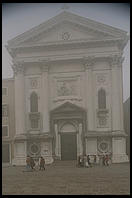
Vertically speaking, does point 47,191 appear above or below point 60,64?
below

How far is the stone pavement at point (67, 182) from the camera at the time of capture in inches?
292

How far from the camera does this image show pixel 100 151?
12688 mm

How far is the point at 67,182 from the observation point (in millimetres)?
8648

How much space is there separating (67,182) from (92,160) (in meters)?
3.52

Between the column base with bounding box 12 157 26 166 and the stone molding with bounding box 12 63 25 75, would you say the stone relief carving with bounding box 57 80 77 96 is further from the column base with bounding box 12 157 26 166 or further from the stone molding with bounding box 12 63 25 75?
the column base with bounding box 12 157 26 166

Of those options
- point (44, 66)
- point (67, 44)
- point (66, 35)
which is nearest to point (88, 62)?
point (67, 44)

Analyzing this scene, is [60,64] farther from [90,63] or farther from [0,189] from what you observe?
[0,189]

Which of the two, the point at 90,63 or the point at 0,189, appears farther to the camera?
the point at 90,63

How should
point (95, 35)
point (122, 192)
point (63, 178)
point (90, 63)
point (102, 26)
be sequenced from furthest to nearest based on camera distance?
point (90, 63) < point (95, 35) < point (102, 26) < point (63, 178) < point (122, 192)

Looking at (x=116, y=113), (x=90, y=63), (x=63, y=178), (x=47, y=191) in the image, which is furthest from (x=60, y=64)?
(x=47, y=191)

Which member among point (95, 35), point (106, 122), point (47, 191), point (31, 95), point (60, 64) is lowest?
point (47, 191)

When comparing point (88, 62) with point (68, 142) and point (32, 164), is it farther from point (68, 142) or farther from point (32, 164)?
point (32, 164)

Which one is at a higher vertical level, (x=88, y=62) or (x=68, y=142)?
(x=88, y=62)

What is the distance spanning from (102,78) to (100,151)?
2392mm
